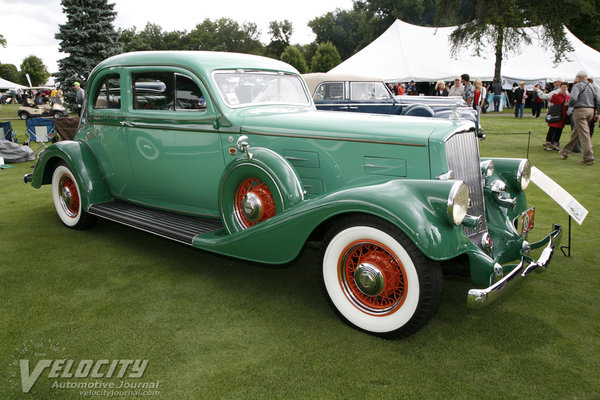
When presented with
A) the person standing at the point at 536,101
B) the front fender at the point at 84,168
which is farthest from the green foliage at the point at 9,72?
the front fender at the point at 84,168

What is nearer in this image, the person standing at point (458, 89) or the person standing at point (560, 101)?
the person standing at point (560, 101)

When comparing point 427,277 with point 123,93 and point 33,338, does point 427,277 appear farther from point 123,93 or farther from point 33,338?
point 123,93

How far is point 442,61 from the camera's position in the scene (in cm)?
2392

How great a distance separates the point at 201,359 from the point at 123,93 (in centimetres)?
292

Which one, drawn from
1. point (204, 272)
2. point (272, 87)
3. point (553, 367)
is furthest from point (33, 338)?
point (553, 367)

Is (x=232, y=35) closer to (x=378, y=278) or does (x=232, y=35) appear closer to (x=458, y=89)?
(x=458, y=89)

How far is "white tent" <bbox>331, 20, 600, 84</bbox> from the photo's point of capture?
74.6 feet

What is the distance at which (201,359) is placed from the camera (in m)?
2.55

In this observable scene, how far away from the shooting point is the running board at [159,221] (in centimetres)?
361

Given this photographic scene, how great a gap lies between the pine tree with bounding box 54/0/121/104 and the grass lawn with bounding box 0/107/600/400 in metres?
19.4

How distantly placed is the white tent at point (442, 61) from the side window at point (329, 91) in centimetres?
1173

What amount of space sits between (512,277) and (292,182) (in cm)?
158

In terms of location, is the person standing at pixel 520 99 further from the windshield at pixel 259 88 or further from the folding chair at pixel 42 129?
the folding chair at pixel 42 129

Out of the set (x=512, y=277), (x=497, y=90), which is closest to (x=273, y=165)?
(x=512, y=277)
